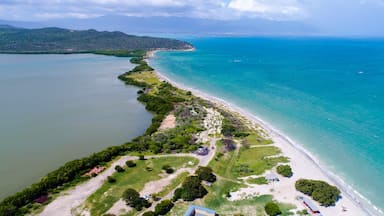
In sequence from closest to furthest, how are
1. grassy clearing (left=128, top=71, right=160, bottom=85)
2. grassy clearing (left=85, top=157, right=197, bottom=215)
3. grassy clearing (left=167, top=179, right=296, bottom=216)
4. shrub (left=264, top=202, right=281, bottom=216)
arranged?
shrub (left=264, top=202, right=281, bottom=216) → grassy clearing (left=167, top=179, right=296, bottom=216) → grassy clearing (left=85, top=157, right=197, bottom=215) → grassy clearing (left=128, top=71, right=160, bottom=85)

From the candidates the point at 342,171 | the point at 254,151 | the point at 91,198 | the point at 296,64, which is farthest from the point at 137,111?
the point at 296,64

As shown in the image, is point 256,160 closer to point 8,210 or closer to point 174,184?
point 174,184

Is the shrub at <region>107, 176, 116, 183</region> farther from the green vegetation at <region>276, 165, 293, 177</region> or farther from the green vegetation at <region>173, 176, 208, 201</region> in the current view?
the green vegetation at <region>276, 165, 293, 177</region>

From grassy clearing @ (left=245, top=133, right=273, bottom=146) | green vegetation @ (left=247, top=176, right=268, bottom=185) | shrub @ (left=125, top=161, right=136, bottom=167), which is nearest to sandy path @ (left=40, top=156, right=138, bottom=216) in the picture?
shrub @ (left=125, top=161, right=136, bottom=167)

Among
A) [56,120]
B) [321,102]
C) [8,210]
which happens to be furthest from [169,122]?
[321,102]

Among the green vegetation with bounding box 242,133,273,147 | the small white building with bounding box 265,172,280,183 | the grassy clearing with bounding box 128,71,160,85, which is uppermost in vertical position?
the grassy clearing with bounding box 128,71,160,85

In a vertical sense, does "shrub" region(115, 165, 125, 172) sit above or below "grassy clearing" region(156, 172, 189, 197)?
above
